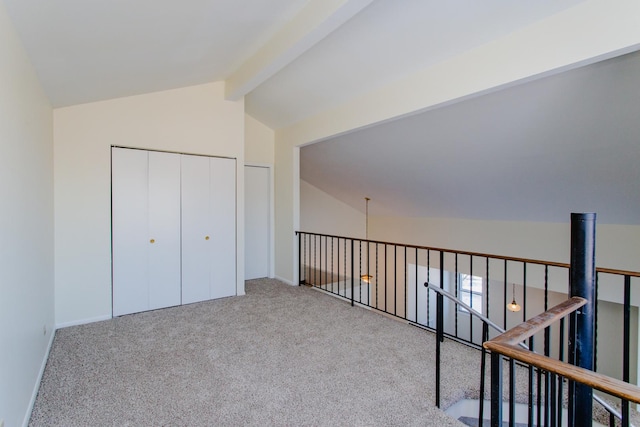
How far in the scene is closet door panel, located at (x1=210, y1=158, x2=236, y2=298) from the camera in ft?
14.4

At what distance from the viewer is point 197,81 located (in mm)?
4020

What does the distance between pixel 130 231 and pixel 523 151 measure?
15.0 ft

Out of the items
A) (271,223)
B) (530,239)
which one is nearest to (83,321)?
(271,223)

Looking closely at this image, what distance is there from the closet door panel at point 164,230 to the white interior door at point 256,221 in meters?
1.51

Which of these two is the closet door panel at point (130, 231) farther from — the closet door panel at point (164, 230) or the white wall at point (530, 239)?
the white wall at point (530, 239)

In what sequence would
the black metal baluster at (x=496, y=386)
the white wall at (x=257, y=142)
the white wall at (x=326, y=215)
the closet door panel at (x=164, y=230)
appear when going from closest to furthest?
1. the black metal baluster at (x=496, y=386)
2. the closet door panel at (x=164, y=230)
3. the white wall at (x=257, y=142)
4. the white wall at (x=326, y=215)

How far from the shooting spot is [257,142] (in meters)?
5.45

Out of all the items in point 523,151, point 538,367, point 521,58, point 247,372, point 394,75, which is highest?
point 394,75

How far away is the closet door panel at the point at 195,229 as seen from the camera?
13.6ft

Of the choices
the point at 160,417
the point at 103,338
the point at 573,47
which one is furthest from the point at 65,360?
the point at 573,47

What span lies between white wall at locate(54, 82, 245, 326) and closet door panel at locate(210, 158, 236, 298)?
1.96 ft

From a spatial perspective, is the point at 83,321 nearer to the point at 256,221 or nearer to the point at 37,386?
the point at 37,386

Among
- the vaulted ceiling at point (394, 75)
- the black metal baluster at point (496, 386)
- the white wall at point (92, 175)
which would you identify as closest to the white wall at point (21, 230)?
the vaulted ceiling at point (394, 75)

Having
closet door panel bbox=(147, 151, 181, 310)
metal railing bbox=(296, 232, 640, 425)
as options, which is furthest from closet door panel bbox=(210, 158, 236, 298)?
metal railing bbox=(296, 232, 640, 425)
